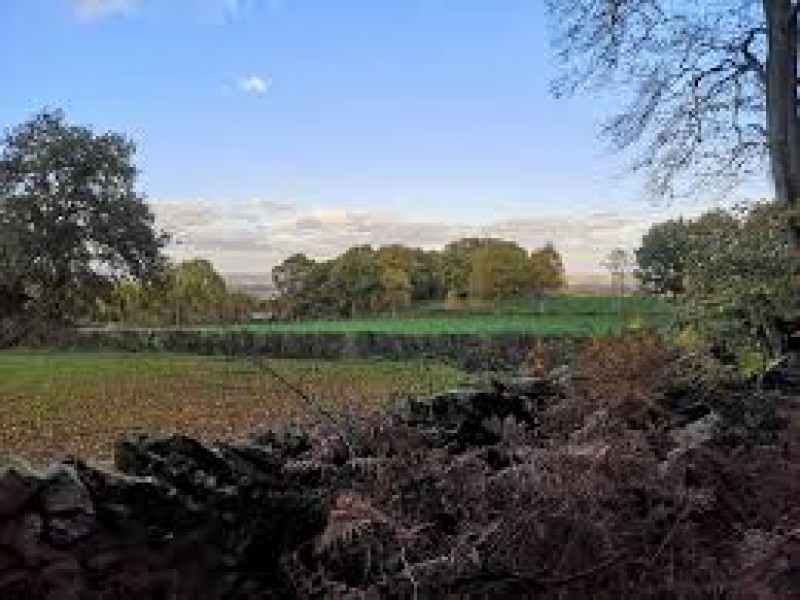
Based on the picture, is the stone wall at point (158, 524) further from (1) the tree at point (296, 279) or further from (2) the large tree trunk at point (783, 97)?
(1) the tree at point (296, 279)

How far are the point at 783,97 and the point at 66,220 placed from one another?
3637cm

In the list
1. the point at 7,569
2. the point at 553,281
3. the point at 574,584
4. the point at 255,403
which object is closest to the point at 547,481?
the point at 574,584

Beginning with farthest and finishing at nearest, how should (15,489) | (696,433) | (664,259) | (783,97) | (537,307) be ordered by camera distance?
(537,307) → (783,97) → (664,259) → (696,433) → (15,489)

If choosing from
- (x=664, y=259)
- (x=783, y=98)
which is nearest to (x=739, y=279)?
(x=664, y=259)

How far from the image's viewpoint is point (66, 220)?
155ft

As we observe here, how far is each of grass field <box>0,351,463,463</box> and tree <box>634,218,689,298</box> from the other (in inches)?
107

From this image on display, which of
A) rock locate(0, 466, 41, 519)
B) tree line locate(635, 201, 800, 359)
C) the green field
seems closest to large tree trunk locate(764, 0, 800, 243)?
tree line locate(635, 201, 800, 359)

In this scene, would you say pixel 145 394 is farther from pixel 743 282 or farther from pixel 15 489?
pixel 15 489

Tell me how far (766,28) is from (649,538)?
1476 cm

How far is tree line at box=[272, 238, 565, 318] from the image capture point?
2835 inches

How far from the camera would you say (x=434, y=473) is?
3.22 m

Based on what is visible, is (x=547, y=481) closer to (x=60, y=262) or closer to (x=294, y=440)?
(x=294, y=440)

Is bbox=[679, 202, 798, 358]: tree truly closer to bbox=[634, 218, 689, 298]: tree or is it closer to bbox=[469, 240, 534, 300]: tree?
bbox=[634, 218, 689, 298]: tree

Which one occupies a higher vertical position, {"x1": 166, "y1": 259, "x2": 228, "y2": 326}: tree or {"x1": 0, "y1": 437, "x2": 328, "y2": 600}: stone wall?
{"x1": 166, "y1": 259, "x2": 228, "y2": 326}: tree
